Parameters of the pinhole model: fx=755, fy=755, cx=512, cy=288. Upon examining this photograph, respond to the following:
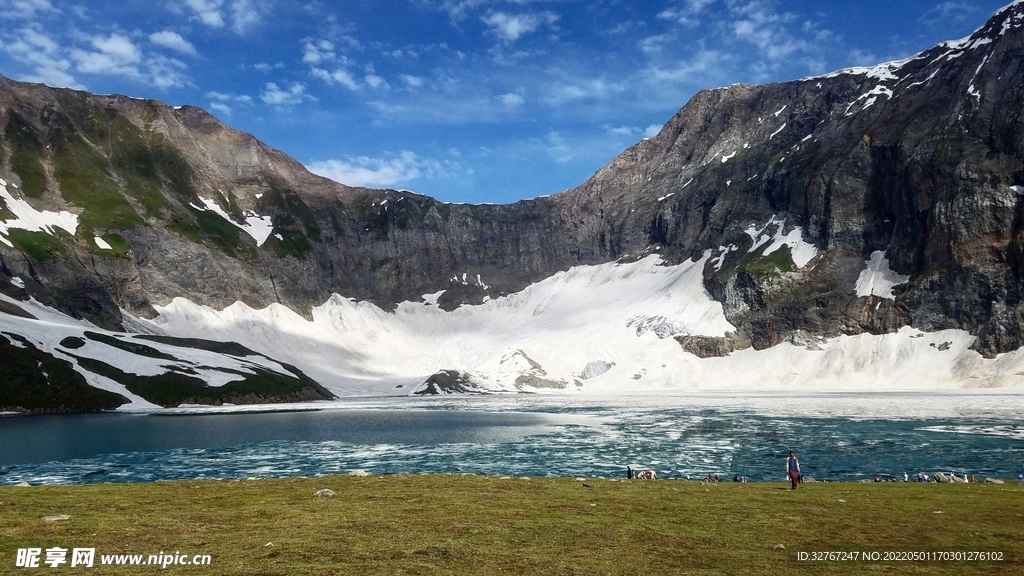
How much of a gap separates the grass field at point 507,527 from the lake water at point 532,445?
54.3ft

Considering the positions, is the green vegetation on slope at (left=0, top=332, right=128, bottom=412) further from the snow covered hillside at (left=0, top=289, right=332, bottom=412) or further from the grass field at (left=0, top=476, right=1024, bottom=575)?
the grass field at (left=0, top=476, right=1024, bottom=575)

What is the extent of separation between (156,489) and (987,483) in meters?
38.5

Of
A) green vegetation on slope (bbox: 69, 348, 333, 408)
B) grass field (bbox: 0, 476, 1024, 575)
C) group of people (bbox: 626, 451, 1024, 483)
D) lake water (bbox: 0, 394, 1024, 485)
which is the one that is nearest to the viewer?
grass field (bbox: 0, 476, 1024, 575)

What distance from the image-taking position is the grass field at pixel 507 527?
17.7 metres

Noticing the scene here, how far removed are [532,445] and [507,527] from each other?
47.0 m

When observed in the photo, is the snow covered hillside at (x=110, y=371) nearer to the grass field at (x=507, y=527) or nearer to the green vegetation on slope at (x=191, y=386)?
the green vegetation on slope at (x=191, y=386)

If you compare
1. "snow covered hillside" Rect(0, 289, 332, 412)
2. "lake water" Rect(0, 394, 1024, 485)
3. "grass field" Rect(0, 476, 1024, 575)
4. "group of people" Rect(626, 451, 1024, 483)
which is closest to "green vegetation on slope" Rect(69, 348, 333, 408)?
"snow covered hillside" Rect(0, 289, 332, 412)

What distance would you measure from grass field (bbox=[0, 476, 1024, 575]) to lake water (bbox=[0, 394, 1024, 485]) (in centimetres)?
1656

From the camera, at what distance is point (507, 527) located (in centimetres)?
2244

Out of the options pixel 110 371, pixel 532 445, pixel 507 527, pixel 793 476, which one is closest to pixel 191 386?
pixel 110 371

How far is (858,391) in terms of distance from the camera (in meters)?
182

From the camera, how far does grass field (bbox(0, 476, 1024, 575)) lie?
1773cm

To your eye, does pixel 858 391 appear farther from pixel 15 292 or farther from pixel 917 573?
pixel 15 292

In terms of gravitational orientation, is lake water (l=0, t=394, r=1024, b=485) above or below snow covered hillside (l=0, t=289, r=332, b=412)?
below
